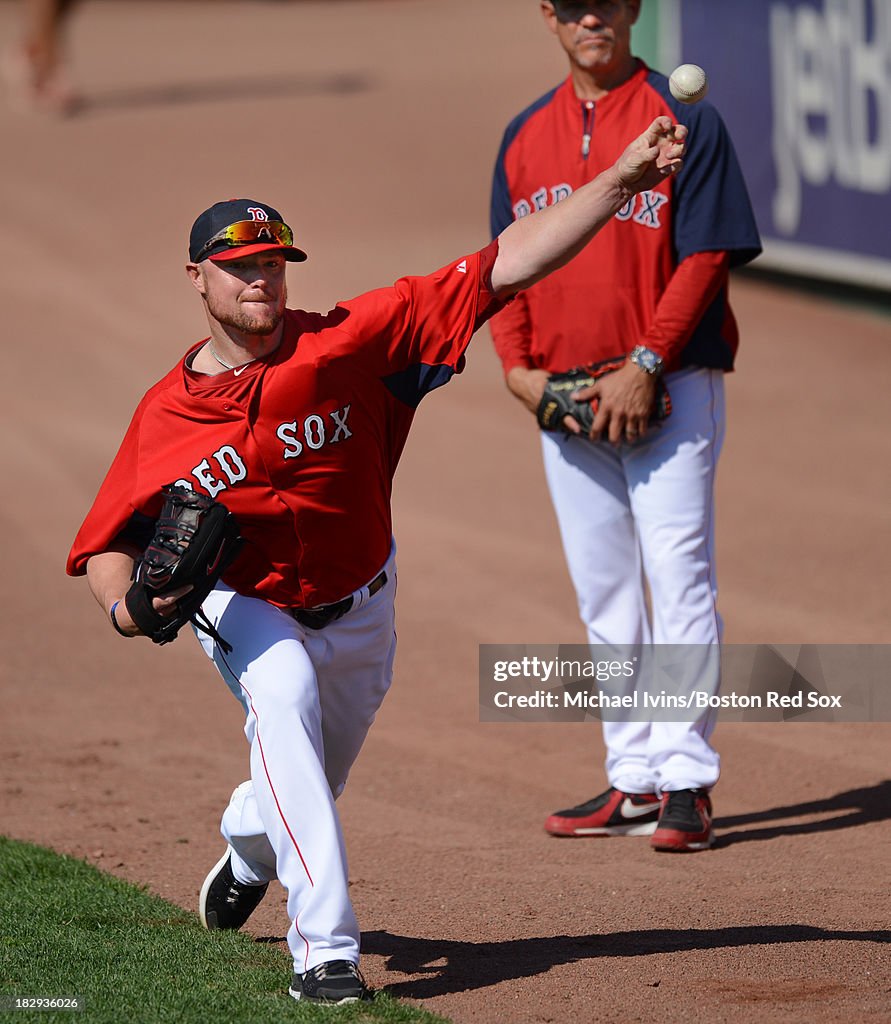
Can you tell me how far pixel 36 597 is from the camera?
7.70 m

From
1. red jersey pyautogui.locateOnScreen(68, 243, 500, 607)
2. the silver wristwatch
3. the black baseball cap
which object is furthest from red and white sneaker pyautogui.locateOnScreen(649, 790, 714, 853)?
the black baseball cap

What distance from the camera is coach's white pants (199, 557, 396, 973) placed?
3.57 m

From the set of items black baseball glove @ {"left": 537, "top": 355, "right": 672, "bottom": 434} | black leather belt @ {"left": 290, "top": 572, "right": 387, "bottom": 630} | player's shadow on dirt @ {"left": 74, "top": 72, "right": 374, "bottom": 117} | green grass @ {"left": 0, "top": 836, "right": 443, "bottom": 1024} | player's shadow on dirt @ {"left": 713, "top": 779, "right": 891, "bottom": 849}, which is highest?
black baseball glove @ {"left": 537, "top": 355, "right": 672, "bottom": 434}

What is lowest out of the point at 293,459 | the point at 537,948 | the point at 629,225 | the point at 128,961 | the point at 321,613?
the point at 537,948

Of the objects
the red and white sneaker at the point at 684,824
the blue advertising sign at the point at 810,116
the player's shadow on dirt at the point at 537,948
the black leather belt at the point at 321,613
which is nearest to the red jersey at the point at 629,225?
the red and white sneaker at the point at 684,824

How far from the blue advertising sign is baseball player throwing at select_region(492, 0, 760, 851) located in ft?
18.6

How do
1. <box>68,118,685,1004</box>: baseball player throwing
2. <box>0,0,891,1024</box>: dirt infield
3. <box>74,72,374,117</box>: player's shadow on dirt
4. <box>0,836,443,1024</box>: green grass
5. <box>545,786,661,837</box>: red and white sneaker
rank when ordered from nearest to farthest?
<box>0,836,443,1024</box>: green grass
<box>68,118,685,1004</box>: baseball player throwing
<box>0,0,891,1024</box>: dirt infield
<box>545,786,661,837</box>: red and white sneaker
<box>74,72,374,117</box>: player's shadow on dirt

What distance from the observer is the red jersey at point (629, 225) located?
4797mm

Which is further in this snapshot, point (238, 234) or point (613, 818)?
point (613, 818)

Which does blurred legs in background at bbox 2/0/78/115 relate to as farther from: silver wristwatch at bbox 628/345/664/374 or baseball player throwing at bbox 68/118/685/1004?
baseball player throwing at bbox 68/118/685/1004

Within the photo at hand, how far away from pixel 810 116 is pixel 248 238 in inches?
307

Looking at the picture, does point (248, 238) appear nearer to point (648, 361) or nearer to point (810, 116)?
point (648, 361)

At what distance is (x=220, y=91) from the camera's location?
17203 mm

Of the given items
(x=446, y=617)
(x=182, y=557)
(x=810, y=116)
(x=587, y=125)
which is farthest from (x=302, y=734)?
(x=810, y=116)
